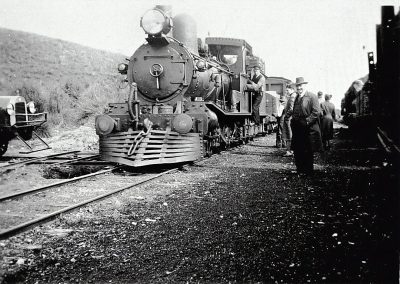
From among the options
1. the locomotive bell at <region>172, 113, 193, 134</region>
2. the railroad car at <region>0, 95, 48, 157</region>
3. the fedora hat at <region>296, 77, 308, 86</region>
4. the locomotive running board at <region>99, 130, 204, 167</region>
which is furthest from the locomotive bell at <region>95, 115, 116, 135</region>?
the fedora hat at <region>296, 77, 308, 86</region>

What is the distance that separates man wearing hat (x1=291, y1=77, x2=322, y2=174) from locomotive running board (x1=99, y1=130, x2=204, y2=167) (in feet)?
6.58

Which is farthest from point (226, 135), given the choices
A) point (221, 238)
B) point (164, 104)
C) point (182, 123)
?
point (221, 238)

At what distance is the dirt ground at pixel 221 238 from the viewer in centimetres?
272

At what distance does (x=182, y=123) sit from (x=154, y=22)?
2218mm

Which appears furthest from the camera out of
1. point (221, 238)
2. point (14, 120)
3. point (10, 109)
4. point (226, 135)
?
point (226, 135)

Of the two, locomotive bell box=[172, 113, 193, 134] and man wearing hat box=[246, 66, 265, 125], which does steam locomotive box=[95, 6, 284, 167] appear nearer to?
locomotive bell box=[172, 113, 193, 134]

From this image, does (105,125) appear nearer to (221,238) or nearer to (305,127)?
(305,127)

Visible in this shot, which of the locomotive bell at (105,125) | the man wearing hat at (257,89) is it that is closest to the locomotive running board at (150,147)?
the locomotive bell at (105,125)

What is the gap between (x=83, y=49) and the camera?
43.7 meters

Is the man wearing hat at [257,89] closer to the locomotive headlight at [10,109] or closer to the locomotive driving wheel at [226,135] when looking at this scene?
the locomotive driving wheel at [226,135]

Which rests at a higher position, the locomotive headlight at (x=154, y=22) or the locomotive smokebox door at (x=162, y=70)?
the locomotive headlight at (x=154, y=22)

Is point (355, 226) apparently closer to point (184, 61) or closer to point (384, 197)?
point (384, 197)

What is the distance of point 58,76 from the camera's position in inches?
1150

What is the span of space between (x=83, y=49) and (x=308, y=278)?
44962 millimetres
